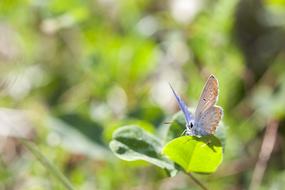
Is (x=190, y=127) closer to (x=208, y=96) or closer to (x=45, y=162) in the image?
A: (x=208, y=96)

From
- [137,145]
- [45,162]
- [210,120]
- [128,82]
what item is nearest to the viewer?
[210,120]

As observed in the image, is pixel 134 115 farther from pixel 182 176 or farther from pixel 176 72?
pixel 176 72

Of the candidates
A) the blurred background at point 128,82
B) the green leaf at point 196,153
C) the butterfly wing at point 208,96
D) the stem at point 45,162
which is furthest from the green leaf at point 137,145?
the blurred background at point 128,82

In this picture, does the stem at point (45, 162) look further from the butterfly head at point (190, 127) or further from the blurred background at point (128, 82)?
the butterfly head at point (190, 127)

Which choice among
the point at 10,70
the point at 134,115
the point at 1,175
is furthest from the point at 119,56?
the point at 1,175

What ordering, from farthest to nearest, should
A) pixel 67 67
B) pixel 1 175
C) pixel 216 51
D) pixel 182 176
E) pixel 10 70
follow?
pixel 67 67 < pixel 10 70 < pixel 216 51 < pixel 182 176 < pixel 1 175

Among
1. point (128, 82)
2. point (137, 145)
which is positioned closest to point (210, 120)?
point (137, 145)
